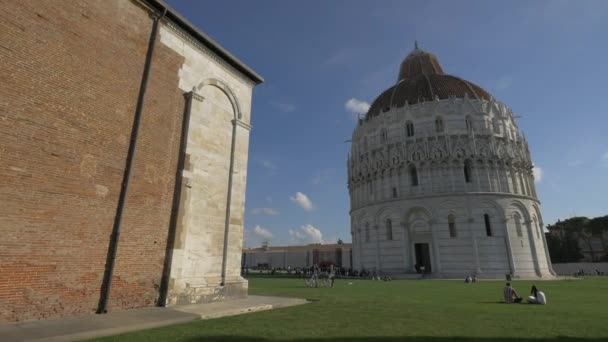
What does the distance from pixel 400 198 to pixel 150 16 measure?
34.5 m

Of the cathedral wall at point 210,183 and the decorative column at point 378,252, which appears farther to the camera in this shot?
the decorative column at point 378,252

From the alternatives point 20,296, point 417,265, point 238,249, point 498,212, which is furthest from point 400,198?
point 20,296

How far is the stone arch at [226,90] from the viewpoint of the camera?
505 inches

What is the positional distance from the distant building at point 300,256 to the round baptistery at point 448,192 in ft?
95.3

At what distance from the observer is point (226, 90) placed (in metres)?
13.7

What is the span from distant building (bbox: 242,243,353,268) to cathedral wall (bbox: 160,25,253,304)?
61.1 metres

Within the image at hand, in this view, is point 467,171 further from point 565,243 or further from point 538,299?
point 565,243

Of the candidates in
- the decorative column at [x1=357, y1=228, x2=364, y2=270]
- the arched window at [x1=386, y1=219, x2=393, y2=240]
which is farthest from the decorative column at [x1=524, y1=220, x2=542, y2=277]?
the decorative column at [x1=357, y1=228, x2=364, y2=270]

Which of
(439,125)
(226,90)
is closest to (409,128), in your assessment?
(439,125)

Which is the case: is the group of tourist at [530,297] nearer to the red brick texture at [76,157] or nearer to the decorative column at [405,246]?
the red brick texture at [76,157]

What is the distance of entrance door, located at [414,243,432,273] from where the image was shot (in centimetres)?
→ 3806

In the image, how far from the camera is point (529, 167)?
42.2 m

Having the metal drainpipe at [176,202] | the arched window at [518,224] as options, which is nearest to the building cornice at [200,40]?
the metal drainpipe at [176,202]

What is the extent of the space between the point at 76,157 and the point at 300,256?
73.8m
